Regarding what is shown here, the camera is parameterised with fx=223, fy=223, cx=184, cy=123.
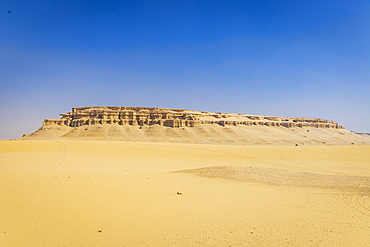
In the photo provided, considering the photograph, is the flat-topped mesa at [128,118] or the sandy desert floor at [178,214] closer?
the sandy desert floor at [178,214]

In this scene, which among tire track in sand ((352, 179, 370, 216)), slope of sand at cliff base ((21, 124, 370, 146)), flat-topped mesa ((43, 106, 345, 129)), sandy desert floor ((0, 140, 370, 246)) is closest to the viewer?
sandy desert floor ((0, 140, 370, 246))

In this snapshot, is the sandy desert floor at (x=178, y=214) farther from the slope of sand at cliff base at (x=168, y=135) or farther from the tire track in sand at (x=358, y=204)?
the slope of sand at cliff base at (x=168, y=135)

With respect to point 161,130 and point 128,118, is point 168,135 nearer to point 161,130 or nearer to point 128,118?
point 161,130

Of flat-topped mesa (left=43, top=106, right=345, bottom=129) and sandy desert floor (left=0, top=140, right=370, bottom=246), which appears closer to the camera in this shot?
sandy desert floor (left=0, top=140, right=370, bottom=246)

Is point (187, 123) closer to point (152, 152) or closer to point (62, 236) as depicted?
point (152, 152)

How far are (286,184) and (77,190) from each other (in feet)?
34.0

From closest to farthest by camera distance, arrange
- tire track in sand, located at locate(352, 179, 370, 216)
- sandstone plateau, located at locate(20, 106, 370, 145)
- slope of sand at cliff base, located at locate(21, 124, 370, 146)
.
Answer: tire track in sand, located at locate(352, 179, 370, 216)
slope of sand at cliff base, located at locate(21, 124, 370, 146)
sandstone plateau, located at locate(20, 106, 370, 145)

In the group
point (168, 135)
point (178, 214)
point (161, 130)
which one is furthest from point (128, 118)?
point (178, 214)

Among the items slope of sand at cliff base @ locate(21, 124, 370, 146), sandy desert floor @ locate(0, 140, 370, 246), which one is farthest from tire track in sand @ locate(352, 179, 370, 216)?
slope of sand at cliff base @ locate(21, 124, 370, 146)

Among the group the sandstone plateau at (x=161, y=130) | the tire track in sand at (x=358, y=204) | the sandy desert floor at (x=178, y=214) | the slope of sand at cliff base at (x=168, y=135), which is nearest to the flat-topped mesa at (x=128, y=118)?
the sandstone plateau at (x=161, y=130)

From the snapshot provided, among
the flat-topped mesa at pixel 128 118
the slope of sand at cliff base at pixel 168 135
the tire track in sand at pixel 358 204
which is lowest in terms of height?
the tire track in sand at pixel 358 204

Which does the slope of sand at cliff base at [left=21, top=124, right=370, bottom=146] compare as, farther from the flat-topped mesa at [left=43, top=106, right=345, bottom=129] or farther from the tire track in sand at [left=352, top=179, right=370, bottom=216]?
the tire track in sand at [left=352, top=179, right=370, bottom=216]

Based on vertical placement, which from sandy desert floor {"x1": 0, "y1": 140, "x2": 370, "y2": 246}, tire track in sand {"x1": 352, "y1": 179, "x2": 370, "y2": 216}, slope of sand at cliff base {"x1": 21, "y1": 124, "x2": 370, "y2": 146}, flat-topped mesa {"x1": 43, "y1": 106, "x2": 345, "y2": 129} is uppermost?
flat-topped mesa {"x1": 43, "y1": 106, "x2": 345, "y2": 129}

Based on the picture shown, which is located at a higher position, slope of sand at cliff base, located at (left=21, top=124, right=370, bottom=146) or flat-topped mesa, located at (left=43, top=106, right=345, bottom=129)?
flat-topped mesa, located at (left=43, top=106, right=345, bottom=129)
